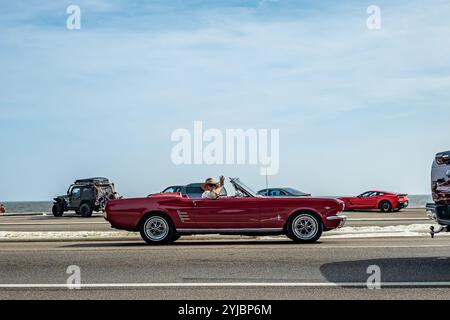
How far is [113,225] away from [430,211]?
7000mm

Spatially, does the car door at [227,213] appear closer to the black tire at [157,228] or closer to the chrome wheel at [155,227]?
the black tire at [157,228]

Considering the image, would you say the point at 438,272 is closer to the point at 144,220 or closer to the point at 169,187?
the point at 144,220

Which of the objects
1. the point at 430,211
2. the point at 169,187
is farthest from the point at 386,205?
the point at 430,211

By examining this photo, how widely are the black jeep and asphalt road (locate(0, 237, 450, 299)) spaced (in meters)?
25.3

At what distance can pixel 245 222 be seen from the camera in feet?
45.4

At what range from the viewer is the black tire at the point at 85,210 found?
37703mm

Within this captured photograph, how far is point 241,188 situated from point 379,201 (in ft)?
78.4

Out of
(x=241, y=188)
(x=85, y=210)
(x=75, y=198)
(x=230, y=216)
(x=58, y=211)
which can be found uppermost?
(x=241, y=188)

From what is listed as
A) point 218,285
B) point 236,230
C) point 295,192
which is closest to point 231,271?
point 218,285

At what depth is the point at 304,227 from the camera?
1388 centimetres
